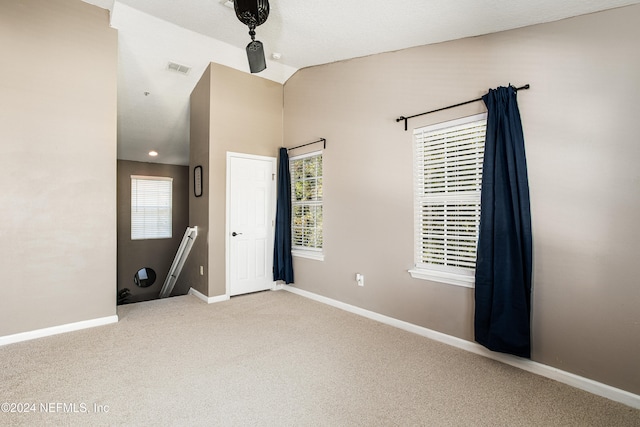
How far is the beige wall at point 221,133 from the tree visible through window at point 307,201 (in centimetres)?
57

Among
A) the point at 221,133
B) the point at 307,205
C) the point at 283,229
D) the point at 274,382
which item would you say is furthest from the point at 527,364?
the point at 221,133

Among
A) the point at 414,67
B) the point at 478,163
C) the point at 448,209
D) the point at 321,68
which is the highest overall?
the point at 321,68

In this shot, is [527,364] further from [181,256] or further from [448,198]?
[181,256]

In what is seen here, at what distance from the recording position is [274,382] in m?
2.12

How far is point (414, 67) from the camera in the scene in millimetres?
3055

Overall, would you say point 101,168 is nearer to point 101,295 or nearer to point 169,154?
point 101,295

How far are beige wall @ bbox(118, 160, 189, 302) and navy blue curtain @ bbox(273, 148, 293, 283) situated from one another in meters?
2.85

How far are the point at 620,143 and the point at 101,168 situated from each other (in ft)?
14.7

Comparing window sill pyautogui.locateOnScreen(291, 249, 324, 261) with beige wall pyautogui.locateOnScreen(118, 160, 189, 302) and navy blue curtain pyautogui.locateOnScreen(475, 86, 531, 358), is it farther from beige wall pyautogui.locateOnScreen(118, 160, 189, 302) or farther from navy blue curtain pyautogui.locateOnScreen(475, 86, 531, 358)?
beige wall pyautogui.locateOnScreen(118, 160, 189, 302)

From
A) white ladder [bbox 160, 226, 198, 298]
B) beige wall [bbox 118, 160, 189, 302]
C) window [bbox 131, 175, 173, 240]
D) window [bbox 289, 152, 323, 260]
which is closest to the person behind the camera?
window [bbox 289, 152, 323, 260]

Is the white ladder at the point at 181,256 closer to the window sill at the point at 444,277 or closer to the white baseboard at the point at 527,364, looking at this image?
the white baseboard at the point at 527,364

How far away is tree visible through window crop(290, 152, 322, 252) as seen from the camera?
4184mm

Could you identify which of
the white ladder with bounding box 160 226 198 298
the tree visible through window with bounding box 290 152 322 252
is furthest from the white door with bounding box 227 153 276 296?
the white ladder with bounding box 160 226 198 298

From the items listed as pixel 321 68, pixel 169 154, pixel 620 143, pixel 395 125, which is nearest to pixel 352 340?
pixel 395 125
